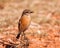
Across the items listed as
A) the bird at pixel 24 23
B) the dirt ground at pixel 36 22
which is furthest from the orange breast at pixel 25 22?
the dirt ground at pixel 36 22

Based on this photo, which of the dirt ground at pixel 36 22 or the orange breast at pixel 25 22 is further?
the dirt ground at pixel 36 22

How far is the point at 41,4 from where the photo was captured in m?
14.6

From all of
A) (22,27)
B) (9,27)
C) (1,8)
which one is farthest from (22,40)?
(1,8)

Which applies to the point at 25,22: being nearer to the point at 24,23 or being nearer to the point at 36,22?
the point at 24,23

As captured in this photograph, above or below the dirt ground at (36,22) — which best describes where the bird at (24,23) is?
above

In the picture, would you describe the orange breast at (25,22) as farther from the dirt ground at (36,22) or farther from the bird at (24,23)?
the dirt ground at (36,22)

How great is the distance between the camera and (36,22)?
12391mm

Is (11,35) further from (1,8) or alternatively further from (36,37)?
(1,8)

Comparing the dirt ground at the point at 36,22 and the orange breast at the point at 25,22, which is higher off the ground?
the orange breast at the point at 25,22

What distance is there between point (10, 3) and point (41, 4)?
1349 millimetres

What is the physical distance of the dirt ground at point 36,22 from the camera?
34.8ft

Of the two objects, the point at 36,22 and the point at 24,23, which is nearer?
the point at 24,23

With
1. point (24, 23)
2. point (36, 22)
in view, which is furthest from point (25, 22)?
point (36, 22)

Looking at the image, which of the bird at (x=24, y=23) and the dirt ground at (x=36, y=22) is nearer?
the bird at (x=24, y=23)
